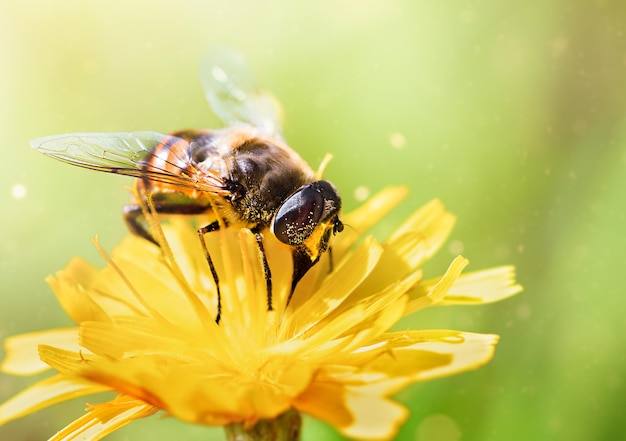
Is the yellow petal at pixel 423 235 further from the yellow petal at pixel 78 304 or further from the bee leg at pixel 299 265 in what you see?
the yellow petal at pixel 78 304

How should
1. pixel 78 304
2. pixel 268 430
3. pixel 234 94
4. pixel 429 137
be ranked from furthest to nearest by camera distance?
pixel 429 137 → pixel 234 94 → pixel 78 304 → pixel 268 430

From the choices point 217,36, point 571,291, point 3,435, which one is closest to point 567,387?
point 571,291

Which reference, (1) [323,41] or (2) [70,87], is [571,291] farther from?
(2) [70,87]

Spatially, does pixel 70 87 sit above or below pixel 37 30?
below

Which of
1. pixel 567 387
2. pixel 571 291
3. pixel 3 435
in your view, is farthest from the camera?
pixel 3 435

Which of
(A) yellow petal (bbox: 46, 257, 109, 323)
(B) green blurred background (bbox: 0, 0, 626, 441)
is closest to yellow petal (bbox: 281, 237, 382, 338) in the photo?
(A) yellow petal (bbox: 46, 257, 109, 323)

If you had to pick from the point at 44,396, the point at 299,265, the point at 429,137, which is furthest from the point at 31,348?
the point at 429,137

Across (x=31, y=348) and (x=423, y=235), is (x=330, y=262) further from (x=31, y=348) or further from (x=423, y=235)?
(x=31, y=348)
